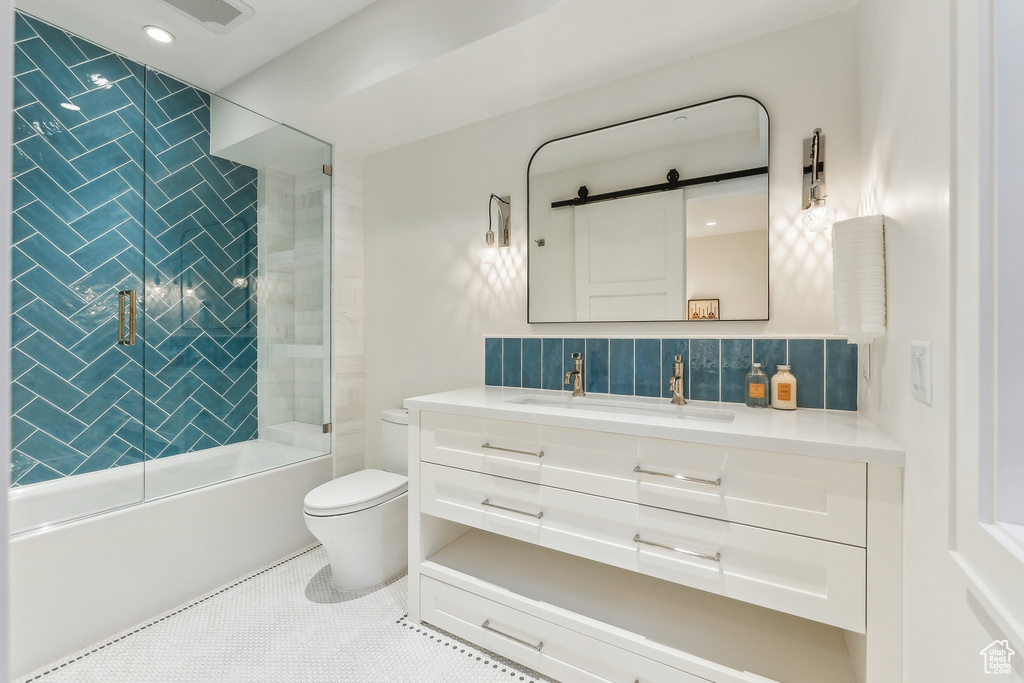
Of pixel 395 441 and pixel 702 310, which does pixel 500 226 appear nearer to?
pixel 702 310

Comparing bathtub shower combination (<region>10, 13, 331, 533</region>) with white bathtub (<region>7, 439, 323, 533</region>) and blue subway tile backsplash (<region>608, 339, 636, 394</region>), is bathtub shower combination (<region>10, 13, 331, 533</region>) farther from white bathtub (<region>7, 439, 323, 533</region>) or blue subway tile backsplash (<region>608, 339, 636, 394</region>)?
blue subway tile backsplash (<region>608, 339, 636, 394</region>)

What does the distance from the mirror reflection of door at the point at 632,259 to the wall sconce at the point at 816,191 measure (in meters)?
0.42

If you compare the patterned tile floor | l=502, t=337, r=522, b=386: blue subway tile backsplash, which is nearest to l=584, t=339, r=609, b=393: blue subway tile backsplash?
l=502, t=337, r=522, b=386: blue subway tile backsplash

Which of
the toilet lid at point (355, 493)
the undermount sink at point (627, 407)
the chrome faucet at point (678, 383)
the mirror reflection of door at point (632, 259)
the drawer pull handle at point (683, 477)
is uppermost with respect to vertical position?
the mirror reflection of door at point (632, 259)

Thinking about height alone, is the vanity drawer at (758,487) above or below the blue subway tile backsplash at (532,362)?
below

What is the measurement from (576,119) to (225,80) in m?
1.91

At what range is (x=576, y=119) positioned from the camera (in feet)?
6.61

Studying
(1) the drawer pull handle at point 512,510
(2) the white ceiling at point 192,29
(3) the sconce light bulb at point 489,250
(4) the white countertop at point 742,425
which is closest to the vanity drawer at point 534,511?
(1) the drawer pull handle at point 512,510

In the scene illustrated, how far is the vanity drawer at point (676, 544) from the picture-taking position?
1.07 metres

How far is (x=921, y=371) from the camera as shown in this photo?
84 centimetres

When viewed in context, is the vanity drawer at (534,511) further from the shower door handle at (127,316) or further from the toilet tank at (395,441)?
the shower door handle at (127,316)

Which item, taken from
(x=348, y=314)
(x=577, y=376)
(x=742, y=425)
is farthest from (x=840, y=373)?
(x=348, y=314)

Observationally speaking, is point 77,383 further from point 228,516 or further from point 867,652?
point 867,652

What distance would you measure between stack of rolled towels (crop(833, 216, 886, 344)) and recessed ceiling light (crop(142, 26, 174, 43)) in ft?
9.10
